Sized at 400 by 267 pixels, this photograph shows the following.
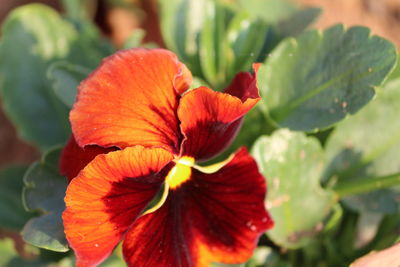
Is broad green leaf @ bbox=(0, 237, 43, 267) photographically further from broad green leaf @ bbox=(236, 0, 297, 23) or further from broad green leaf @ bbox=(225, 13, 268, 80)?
broad green leaf @ bbox=(236, 0, 297, 23)

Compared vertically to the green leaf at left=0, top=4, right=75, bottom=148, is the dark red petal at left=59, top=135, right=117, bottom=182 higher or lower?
higher

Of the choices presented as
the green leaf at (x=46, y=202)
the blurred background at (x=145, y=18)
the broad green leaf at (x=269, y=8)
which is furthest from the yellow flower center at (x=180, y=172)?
the blurred background at (x=145, y=18)

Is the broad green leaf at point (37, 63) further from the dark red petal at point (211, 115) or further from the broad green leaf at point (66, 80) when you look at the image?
the dark red petal at point (211, 115)

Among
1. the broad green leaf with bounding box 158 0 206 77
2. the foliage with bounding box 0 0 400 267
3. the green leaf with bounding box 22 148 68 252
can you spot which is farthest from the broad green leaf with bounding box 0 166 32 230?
the broad green leaf with bounding box 158 0 206 77

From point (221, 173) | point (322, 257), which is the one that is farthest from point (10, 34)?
point (322, 257)

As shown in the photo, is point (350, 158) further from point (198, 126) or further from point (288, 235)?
point (198, 126)
